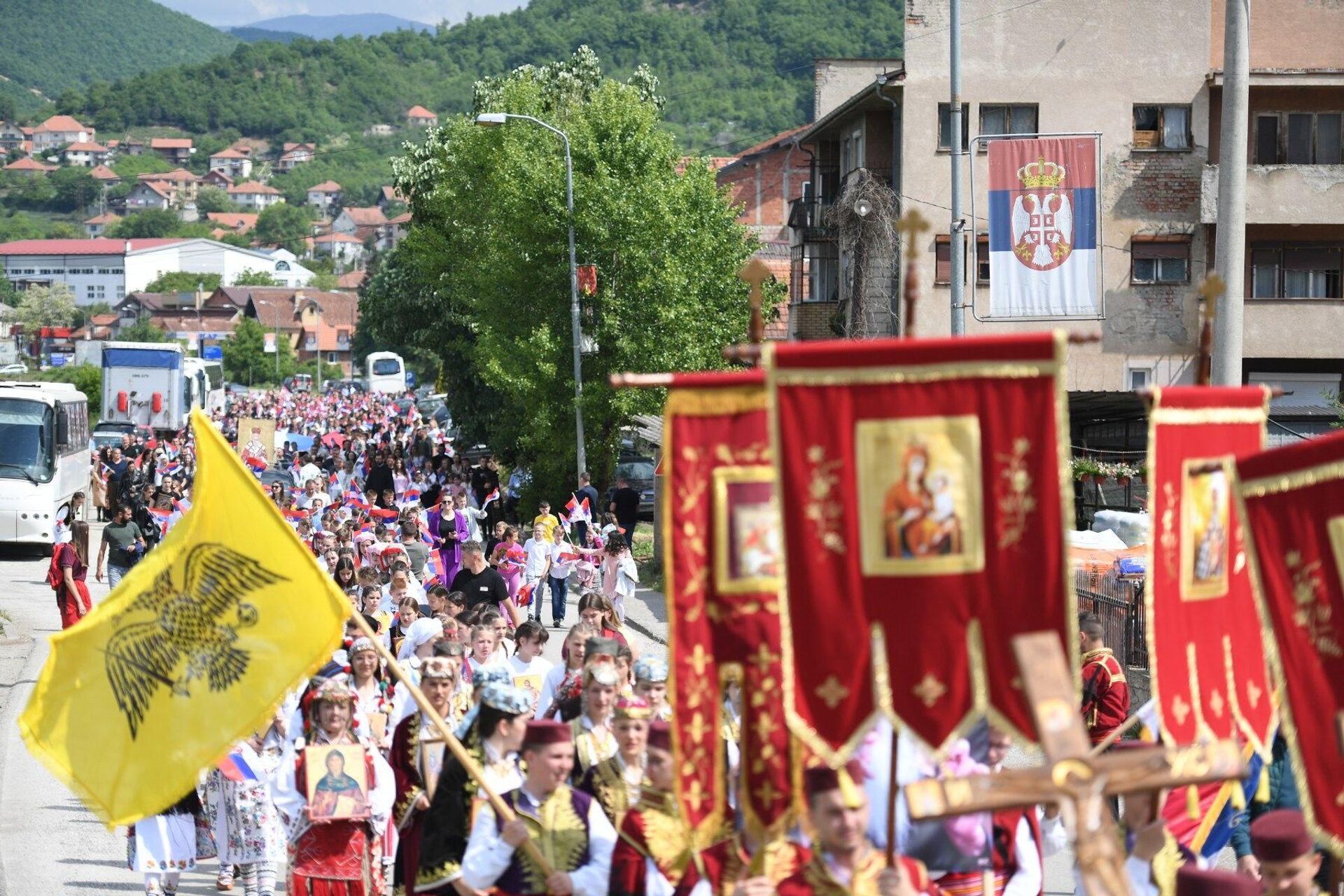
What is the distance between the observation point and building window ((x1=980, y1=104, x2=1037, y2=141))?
36719mm

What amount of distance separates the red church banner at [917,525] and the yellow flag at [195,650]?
266 cm

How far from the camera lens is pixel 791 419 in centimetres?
589

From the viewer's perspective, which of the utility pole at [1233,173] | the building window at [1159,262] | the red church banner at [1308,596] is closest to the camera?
the red church banner at [1308,596]

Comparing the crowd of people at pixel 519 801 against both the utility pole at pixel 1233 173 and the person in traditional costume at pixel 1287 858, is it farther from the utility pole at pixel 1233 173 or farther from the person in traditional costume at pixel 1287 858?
the utility pole at pixel 1233 173

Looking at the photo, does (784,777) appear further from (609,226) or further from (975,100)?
(975,100)

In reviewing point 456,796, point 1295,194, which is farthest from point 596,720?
point 1295,194

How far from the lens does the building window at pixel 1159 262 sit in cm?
3728

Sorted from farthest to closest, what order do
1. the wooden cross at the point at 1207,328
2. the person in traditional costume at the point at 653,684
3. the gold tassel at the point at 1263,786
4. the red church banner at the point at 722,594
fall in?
the person in traditional costume at the point at 653,684 < the gold tassel at the point at 1263,786 < the wooden cross at the point at 1207,328 < the red church banner at the point at 722,594

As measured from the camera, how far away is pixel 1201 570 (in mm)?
6863

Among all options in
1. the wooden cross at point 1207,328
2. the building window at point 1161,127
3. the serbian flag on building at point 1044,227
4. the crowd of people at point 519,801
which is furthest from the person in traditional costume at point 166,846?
the building window at point 1161,127

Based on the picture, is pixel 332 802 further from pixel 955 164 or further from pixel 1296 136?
pixel 1296 136

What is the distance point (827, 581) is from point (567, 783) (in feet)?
7.40

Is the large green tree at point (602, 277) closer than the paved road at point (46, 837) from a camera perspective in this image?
No

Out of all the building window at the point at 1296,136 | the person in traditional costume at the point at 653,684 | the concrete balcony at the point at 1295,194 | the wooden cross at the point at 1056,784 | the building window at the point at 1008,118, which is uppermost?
the building window at the point at 1008,118
